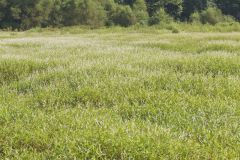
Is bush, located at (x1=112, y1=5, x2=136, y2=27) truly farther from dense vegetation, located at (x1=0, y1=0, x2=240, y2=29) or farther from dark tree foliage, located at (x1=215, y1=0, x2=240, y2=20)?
dark tree foliage, located at (x1=215, y1=0, x2=240, y2=20)

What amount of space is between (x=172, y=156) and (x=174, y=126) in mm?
1033

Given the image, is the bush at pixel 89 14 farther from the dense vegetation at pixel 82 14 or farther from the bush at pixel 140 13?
the bush at pixel 140 13

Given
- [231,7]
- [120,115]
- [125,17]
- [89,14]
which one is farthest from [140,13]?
[120,115]

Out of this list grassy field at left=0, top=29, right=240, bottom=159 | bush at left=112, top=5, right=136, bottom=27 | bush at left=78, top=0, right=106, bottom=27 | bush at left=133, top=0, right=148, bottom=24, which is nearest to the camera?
grassy field at left=0, top=29, right=240, bottom=159

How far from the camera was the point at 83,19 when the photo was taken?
9875 centimetres

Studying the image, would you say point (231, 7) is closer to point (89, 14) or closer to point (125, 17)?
point (125, 17)

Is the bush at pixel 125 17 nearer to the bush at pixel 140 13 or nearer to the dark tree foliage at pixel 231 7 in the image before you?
the bush at pixel 140 13

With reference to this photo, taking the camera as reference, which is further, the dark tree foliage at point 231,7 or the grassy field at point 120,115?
the dark tree foliage at point 231,7

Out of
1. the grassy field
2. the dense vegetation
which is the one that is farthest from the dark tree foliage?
the grassy field

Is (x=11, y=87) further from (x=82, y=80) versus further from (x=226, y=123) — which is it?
(x=226, y=123)

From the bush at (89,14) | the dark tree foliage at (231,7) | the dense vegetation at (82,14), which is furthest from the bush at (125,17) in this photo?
the dark tree foliage at (231,7)

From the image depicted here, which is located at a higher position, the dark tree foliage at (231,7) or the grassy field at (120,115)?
the grassy field at (120,115)

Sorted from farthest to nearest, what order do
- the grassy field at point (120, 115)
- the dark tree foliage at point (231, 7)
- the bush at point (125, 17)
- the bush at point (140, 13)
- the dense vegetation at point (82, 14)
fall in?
the dark tree foliage at point (231, 7), the bush at point (140, 13), the bush at point (125, 17), the dense vegetation at point (82, 14), the grassy field at point (120, 115)

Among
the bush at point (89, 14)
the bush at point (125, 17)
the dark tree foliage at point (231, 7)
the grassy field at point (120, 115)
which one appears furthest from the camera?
the dark tree foliage at point (231, 7)
